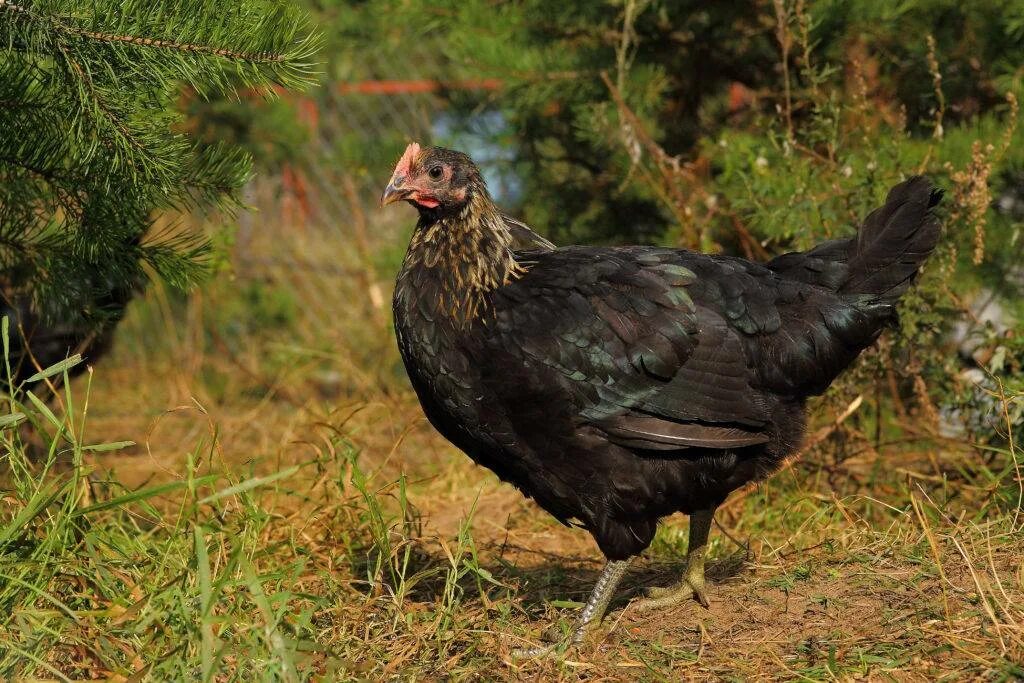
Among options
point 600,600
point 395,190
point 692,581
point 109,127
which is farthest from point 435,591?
point 109,127

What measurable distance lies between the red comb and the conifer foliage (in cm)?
37

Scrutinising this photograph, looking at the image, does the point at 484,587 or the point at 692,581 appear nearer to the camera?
the point at 692,581

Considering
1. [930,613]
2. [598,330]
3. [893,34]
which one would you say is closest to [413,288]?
[598,330]

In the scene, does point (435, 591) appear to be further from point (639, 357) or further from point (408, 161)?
point (408, 161)

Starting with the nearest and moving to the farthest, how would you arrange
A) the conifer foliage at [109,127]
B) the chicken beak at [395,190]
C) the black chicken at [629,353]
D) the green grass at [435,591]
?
the green grass at [435,591]
the conifer foliage at [109,127]
the black chicken at [629,353]
the chicken beak at [395,190]

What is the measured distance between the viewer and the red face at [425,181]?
3080mm

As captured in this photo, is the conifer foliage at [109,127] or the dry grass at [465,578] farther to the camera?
the conifer foliage at [109,127]

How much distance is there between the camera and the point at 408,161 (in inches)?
121

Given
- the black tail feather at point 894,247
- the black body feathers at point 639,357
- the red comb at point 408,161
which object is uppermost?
the red comb at point 408,161

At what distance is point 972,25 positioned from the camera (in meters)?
4.44

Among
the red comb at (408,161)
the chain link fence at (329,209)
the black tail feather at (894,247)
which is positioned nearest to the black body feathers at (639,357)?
the black tail feather at (894,247)

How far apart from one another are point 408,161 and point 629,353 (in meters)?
0.86

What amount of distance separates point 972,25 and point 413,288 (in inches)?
113

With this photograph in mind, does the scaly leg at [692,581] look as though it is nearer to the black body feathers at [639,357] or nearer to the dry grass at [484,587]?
the dry grass at [484,587]
